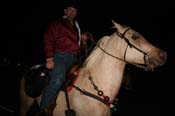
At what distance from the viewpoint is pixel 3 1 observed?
19516 millimetres

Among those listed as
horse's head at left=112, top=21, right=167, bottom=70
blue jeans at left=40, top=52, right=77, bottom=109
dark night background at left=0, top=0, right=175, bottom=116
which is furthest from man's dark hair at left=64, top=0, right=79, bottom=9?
dark night background at left=0, top=0, right=175, bottom=116

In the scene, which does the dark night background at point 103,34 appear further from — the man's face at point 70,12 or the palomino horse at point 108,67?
the man's face at point 70,12

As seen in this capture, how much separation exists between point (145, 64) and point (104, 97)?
32.1 inches

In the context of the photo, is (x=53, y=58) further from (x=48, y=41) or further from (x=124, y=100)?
(x=124, y=100)

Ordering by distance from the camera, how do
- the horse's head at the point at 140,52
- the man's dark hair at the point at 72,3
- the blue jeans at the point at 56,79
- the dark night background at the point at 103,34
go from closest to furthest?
the horse's head at the point at 140,52 < the blue jeans at the point at 56,79 < the man's dark hair at the point at 72,3 < the dark night background at the point at 103,34

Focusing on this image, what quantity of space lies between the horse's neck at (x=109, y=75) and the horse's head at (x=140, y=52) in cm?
20

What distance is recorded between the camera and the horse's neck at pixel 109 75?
555 cm

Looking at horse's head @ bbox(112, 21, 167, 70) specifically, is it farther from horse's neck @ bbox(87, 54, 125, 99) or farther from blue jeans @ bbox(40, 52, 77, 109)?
blue jeans @ bbox(40, 52, 77, 109)

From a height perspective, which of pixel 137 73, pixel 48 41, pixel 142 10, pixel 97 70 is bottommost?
pixel 137 73

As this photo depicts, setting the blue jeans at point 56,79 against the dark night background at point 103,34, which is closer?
the blue jeans at point 56,79

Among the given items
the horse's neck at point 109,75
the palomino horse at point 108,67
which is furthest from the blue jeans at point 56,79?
the horse's neck at point 109,75

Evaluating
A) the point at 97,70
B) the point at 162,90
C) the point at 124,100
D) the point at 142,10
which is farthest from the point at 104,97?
the point at 142,10

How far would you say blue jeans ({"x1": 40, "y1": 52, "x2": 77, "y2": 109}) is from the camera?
19.0 ft

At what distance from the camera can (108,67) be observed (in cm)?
557
